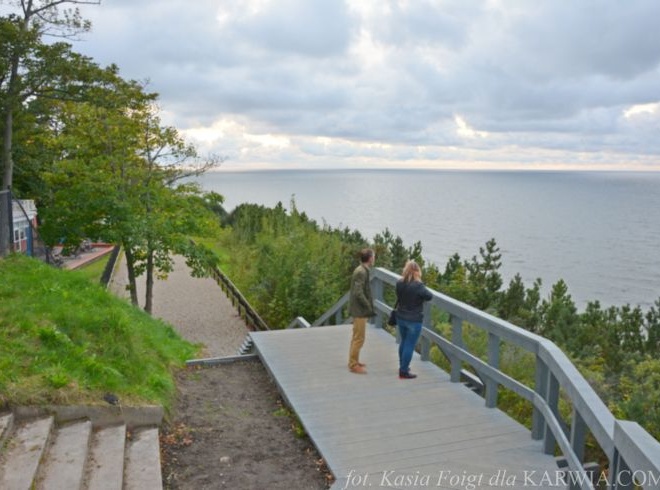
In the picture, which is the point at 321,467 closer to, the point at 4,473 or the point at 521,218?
the point at 4,473

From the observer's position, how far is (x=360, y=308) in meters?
7.65

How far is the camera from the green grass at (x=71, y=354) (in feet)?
19.0

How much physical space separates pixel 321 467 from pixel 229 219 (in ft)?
173

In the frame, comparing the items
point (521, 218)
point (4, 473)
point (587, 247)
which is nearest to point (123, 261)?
point (4, 473)

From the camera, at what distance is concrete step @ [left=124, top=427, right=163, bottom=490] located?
4.87m

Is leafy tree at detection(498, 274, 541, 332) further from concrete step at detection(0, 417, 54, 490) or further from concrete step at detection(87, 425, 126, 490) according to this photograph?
concrete step at detection(0, 417, 54, 490)

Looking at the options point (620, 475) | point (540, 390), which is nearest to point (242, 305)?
point (540, 390)

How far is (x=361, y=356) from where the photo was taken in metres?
8.30

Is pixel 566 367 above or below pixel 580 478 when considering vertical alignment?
above

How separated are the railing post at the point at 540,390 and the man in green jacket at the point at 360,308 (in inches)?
98.2

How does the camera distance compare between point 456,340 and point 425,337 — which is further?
point 425,337

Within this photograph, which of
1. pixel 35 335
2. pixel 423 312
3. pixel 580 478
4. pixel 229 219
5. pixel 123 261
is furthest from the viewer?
pixel 229 219

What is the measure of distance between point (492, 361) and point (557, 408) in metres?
1.04

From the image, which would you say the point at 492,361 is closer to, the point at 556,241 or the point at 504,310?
the point at 504,310
